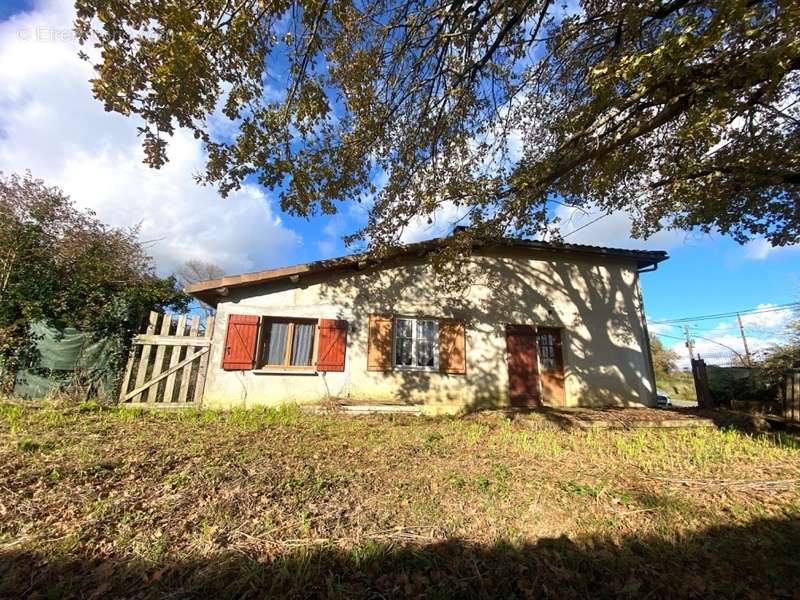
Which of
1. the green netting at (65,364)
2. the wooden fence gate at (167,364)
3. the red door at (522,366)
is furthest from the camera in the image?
the red door at (522,366)

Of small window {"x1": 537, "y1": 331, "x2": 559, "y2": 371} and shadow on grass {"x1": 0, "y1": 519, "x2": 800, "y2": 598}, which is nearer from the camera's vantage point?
shadow on grass {"x1": 0, "y1": 519, "x2": 800, "y2": 598}

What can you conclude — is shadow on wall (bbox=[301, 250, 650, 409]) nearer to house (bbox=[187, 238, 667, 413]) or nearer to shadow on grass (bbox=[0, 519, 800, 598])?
house (bbox=[187, 238, 667, 413])

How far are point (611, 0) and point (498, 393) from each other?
777 centimetres

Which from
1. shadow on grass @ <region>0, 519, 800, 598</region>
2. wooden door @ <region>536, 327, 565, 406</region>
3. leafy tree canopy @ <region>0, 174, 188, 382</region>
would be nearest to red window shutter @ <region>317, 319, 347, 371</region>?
leafy tree canopy @ <region>0, 174, 188, 382</region>

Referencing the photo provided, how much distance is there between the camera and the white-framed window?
870cm

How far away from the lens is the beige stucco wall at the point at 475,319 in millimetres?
7977

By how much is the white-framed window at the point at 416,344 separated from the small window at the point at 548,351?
301 centimetres

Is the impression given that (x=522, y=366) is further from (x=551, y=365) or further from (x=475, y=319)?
(x=475, y=319)

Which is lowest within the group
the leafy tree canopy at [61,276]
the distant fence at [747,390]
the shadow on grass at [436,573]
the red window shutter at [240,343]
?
the shadow on grass at [436,573]

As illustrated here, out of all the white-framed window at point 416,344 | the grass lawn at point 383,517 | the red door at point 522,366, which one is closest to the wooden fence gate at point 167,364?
the grass lawn at point 383,517

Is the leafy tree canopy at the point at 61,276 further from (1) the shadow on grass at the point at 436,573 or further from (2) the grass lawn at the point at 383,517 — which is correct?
(1) the shadow on grass at the point at 436,573

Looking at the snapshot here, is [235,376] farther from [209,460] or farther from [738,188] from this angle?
[738,188]

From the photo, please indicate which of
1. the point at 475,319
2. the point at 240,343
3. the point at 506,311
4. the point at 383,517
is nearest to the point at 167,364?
the point at 240,343

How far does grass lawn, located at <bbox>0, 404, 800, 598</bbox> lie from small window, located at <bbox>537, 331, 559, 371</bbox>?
4229 millimetres
